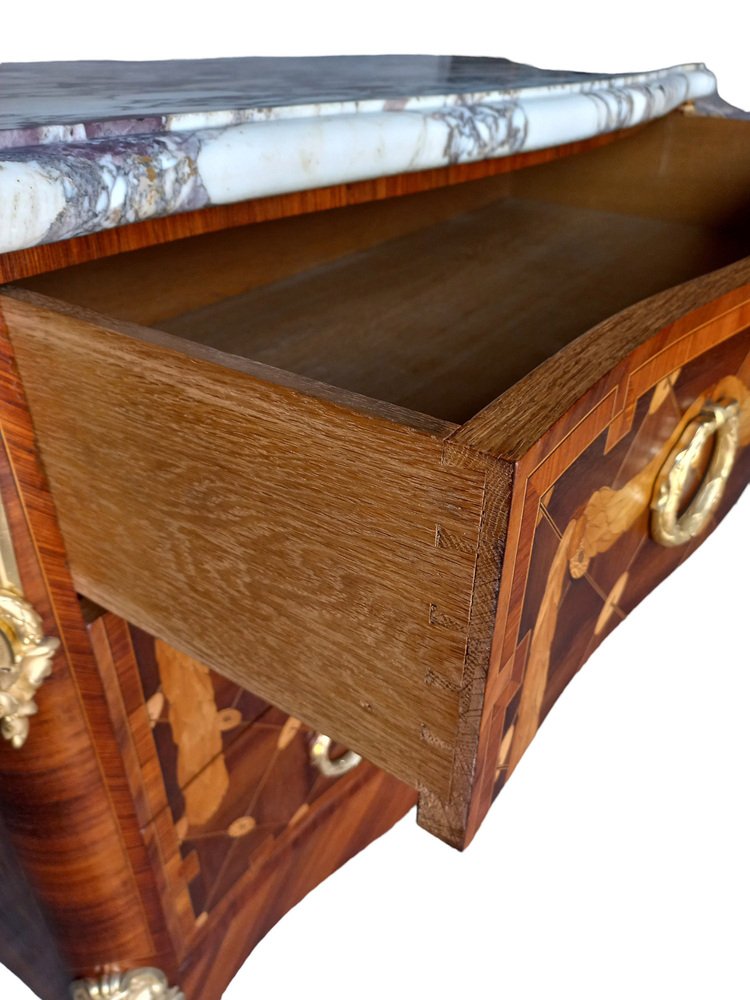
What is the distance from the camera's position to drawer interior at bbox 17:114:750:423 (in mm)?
833

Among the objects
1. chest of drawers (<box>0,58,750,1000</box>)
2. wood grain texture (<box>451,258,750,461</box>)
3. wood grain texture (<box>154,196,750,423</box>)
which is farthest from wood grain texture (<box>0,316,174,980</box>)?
wood grain texture (<box>451,258,750,461</box>)

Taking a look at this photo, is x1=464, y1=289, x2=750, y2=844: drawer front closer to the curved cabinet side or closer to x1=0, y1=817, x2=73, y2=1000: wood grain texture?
the curved cabinet side

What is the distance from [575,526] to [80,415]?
1.20ft

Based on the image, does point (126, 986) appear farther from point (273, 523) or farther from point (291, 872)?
point (273, 523)

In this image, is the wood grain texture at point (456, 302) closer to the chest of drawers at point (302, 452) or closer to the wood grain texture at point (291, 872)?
the chest of drawers at point (302, 452)

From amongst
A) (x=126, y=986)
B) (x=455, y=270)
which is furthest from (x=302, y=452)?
(x=126, y=986)

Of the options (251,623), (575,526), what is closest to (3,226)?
(251,623)

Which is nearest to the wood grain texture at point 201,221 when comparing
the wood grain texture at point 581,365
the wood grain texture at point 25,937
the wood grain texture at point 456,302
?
the wood grain texture at point 456,302

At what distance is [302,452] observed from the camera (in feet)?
1.66

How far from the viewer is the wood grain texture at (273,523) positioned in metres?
0.48

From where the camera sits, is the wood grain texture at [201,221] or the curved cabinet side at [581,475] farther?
the wood grain texture at [201,221]

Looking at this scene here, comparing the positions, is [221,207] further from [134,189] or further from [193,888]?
[193,888]

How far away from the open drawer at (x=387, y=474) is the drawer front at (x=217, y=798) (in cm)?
19

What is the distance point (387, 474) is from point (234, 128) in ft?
1.20
